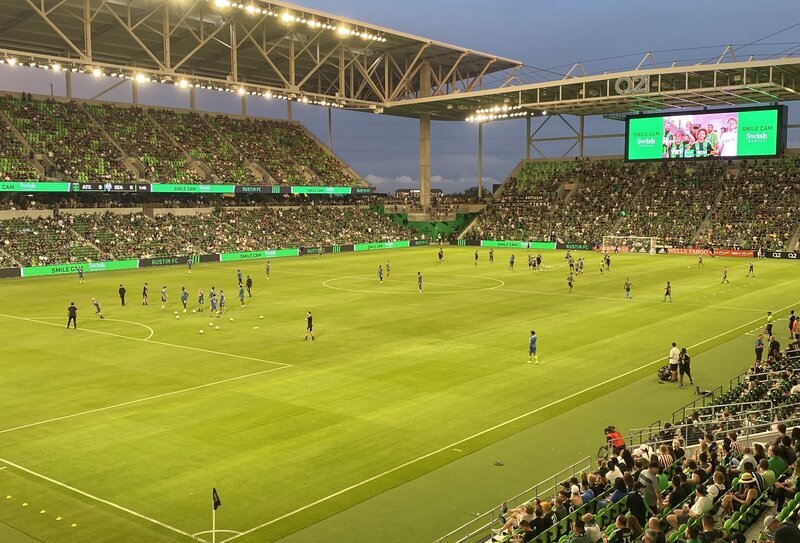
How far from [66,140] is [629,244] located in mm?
59443

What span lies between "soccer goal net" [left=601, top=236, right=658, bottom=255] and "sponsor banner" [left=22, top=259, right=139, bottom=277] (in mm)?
49920

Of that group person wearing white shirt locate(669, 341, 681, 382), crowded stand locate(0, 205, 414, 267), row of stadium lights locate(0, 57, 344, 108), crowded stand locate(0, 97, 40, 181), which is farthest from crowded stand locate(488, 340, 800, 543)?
row of stadium lights locate(0, 57, 344, 108)

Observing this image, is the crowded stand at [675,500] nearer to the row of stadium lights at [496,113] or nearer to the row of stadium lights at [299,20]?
the row of stadium lights at [299,20]

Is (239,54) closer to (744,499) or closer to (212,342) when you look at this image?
(212,342)

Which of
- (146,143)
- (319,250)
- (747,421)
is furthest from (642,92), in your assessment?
(747,421)

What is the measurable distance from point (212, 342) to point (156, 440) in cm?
1317

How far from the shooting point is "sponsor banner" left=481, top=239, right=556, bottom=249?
87.7m

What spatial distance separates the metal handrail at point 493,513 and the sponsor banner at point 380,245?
69.7 meters

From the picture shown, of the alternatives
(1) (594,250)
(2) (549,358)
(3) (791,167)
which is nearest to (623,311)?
(2) (549,358)

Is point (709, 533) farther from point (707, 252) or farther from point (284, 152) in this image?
point (284, 152)

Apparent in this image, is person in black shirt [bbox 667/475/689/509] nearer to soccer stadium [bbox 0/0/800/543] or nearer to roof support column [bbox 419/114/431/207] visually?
soccer stadium [bbox 0/0/800/543]

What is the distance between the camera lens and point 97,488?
1588 centimetres

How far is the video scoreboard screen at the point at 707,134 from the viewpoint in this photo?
248 feet

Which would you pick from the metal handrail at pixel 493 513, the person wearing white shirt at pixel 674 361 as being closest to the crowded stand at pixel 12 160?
the person wearing white shirt at pixel 674 361
